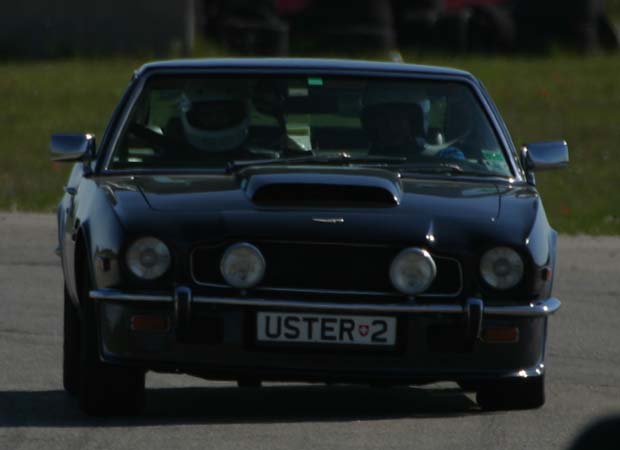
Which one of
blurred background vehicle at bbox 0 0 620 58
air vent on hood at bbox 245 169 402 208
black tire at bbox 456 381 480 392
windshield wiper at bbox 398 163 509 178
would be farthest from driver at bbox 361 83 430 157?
blurred background vehicle at bbox 0 0 620 58

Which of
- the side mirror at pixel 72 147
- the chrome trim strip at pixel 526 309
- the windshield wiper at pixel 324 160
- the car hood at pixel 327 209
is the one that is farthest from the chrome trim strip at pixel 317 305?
the side mirror at pixel 72 147

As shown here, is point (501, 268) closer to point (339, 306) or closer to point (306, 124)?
point (339, 306)

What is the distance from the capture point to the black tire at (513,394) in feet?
21.2

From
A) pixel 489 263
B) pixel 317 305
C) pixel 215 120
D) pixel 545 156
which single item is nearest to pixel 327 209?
pixel 317 305

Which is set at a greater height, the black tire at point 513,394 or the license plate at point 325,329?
the license plate at point 325,329

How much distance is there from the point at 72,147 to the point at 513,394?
2081 mm

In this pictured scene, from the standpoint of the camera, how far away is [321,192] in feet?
20.6

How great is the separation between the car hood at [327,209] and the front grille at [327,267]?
0.13ft

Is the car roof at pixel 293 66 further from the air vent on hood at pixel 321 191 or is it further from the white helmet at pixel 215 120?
the air vent on hood at pixel 321 191

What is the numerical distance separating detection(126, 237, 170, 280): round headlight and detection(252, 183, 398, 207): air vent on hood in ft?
1.30

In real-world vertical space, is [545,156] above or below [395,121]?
below

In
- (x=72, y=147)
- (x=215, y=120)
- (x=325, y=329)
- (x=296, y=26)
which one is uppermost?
(x=215, y=120)

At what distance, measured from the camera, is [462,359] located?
19.9ft

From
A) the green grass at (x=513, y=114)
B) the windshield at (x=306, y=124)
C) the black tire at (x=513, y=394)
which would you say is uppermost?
the windshield at (x=306, y=124)
